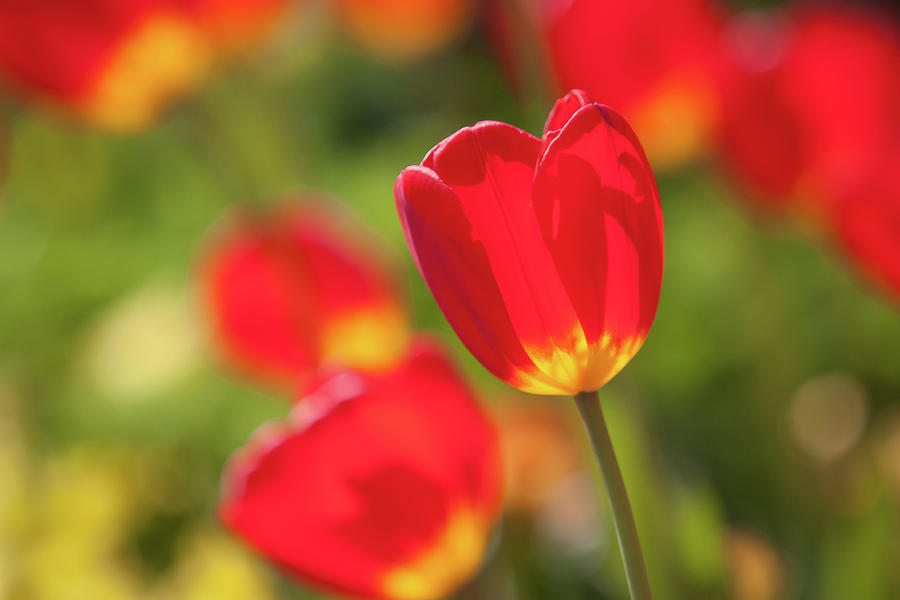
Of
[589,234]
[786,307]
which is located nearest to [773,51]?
[786,307]

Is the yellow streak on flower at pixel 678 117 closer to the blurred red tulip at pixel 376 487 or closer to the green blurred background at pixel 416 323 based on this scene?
the green blurred background at pixel 416 323

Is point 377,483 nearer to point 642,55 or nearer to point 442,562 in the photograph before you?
point 442,562

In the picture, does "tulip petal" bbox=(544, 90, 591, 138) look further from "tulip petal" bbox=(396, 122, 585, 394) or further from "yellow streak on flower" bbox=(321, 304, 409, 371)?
"yellow streak on flower" bbox=(321, 304, 409, 371)

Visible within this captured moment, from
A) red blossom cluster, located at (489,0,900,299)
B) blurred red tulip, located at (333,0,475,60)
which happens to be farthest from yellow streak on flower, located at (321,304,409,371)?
blurred red tulip, located at (333,0,475,60)

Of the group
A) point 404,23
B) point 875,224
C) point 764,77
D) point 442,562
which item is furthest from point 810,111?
point 404,23

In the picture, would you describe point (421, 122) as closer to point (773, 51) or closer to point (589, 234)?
point (773, 51)

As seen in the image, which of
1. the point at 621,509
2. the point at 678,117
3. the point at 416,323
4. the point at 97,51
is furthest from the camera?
the point at 416,323

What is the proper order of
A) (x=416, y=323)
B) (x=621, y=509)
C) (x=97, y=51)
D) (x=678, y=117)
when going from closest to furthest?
1. (x=621, y=509)
2. (x=97, y=51)
3. (x=678, y=117)
4. (x=416, y=323)
